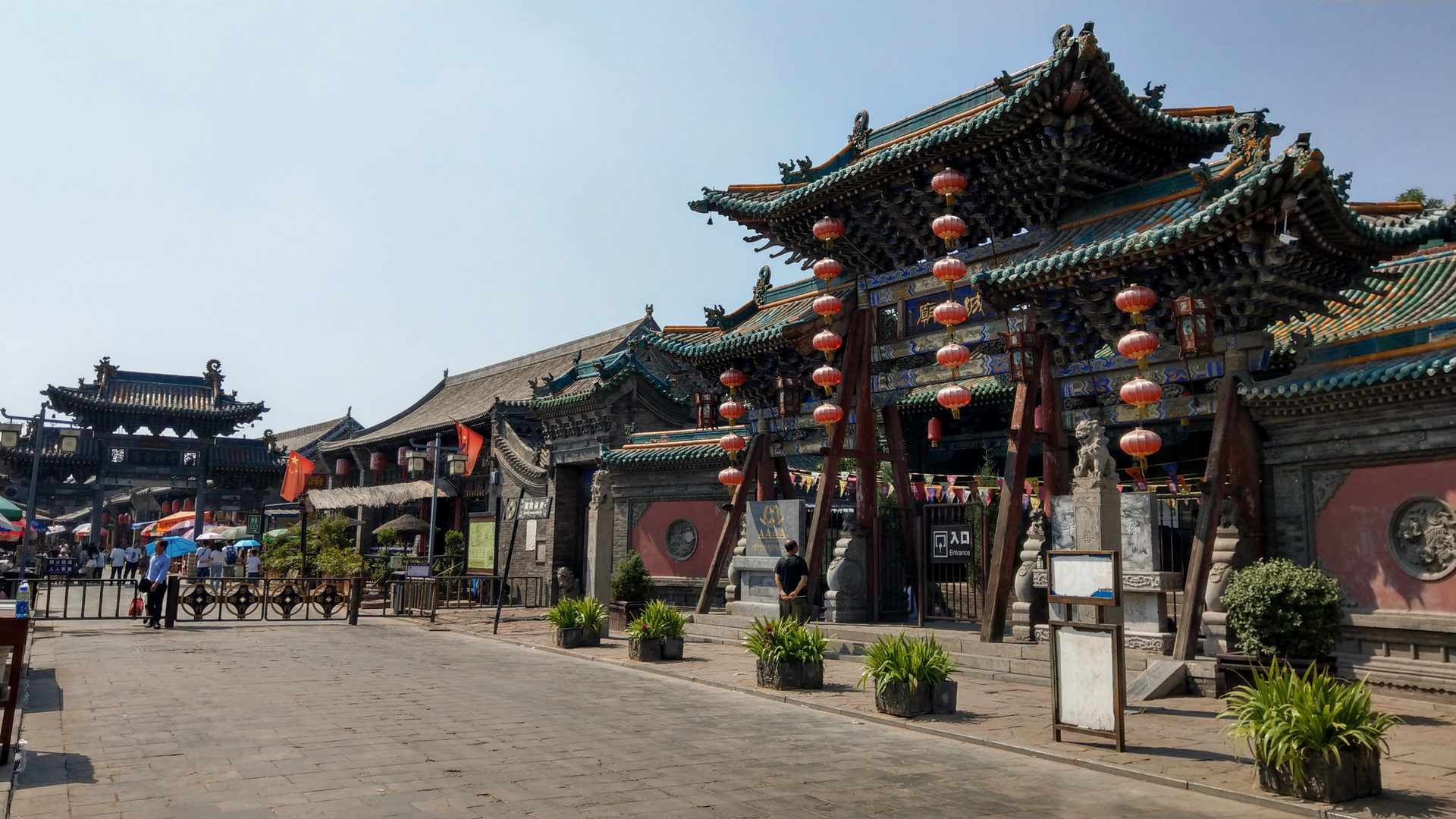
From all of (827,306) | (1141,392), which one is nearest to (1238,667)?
(1141,392)

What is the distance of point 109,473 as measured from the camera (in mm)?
42062

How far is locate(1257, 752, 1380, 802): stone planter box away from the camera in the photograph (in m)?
6.34

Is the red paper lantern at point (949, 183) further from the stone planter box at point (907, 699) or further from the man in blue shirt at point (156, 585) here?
the man in blue shirt at point (156, 585)

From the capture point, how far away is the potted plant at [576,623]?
16.3 meters

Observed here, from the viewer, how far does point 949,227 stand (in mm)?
14703

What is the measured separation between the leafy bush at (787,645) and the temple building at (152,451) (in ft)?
120

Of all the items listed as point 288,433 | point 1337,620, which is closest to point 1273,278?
point 1337,620

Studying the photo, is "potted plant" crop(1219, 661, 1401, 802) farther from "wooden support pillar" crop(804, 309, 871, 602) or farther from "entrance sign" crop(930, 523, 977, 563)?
"wooden support pillar" crop(804, 309, 871, 602)

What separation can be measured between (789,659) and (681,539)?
38.6ft

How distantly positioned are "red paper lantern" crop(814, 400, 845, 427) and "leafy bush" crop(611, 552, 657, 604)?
5.15 meters

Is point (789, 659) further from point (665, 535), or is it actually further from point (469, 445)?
point (469, 445)

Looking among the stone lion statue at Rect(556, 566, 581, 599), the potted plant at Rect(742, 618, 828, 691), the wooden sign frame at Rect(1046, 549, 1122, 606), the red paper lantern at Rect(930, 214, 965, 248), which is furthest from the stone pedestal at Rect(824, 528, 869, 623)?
the stone lion statue at Rect(556, 566, 581, 599)

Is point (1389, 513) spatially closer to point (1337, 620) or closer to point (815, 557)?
point (1337, 620)

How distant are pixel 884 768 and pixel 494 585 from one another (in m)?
22.5
